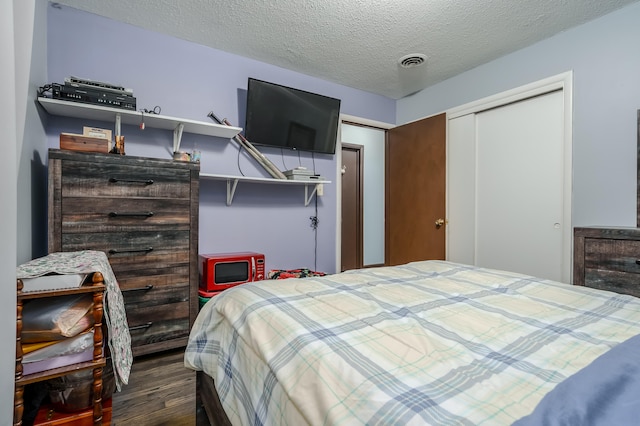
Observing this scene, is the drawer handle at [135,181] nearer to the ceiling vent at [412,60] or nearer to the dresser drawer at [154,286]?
the dresser drawer at [154,286]

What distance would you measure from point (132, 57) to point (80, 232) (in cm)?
148

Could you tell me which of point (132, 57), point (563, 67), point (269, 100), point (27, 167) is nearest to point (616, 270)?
point (563, 67)

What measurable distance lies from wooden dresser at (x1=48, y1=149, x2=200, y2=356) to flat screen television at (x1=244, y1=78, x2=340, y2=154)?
36.5 inches

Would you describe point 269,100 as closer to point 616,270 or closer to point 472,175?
point 472,175

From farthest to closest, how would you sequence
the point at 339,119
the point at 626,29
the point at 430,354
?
1. the point at 339,119
2. the point at 626,29
3. the point at 430,354

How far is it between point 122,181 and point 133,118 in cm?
59

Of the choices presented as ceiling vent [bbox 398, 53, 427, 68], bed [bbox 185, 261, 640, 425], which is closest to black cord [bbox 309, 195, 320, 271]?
ceiling vent [bbox 398, 53, 427, 68]

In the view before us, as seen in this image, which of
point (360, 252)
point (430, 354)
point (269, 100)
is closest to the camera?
point (430, 354)

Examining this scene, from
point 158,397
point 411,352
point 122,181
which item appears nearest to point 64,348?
point 158,397

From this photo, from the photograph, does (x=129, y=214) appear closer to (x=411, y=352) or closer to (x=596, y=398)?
(x=411, y=352)

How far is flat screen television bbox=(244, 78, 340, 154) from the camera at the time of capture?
2861 millimetres

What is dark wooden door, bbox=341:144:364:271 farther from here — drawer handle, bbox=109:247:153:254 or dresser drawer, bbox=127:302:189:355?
drawer handle, bbox=109:247:153:254

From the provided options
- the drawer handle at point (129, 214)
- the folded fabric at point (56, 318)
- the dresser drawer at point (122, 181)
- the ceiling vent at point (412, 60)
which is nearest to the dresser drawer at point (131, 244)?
the drawer handle at point (129, 214)

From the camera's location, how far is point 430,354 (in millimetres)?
670
